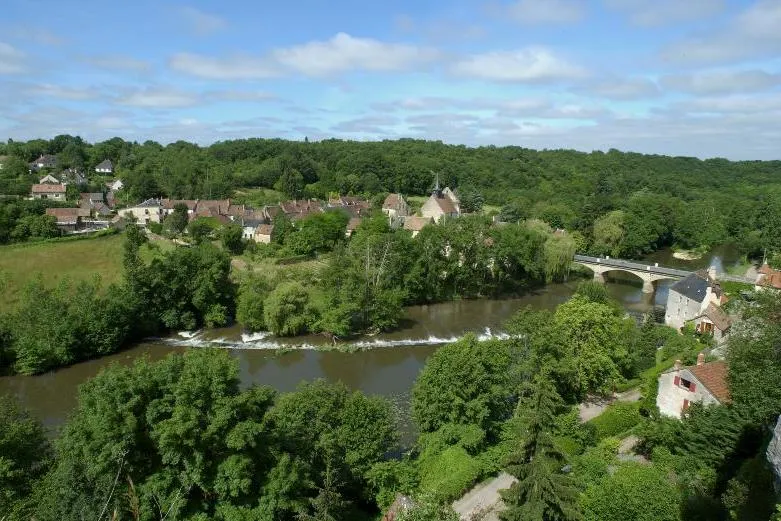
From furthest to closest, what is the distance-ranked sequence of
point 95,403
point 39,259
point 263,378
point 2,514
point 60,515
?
point 39,259 → point 263,378 → point 95,403 → point 2,514 → point 60,515

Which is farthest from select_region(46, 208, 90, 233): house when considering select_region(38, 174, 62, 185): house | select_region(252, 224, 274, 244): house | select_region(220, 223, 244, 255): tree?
select_region(38, 174, 62, 185): house

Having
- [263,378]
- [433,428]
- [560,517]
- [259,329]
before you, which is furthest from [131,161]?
[560,517]

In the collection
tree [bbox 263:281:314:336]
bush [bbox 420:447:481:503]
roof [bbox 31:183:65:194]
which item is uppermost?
roof [bbox 31:183:65:194]

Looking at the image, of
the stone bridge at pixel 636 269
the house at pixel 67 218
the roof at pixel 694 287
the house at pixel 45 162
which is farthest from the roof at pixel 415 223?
the house at pixel 45 162

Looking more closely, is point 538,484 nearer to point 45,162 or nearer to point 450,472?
point 450,472

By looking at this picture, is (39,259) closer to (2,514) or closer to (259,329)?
(259,329)

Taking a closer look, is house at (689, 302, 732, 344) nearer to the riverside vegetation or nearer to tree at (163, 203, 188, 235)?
the riverside vegetation
